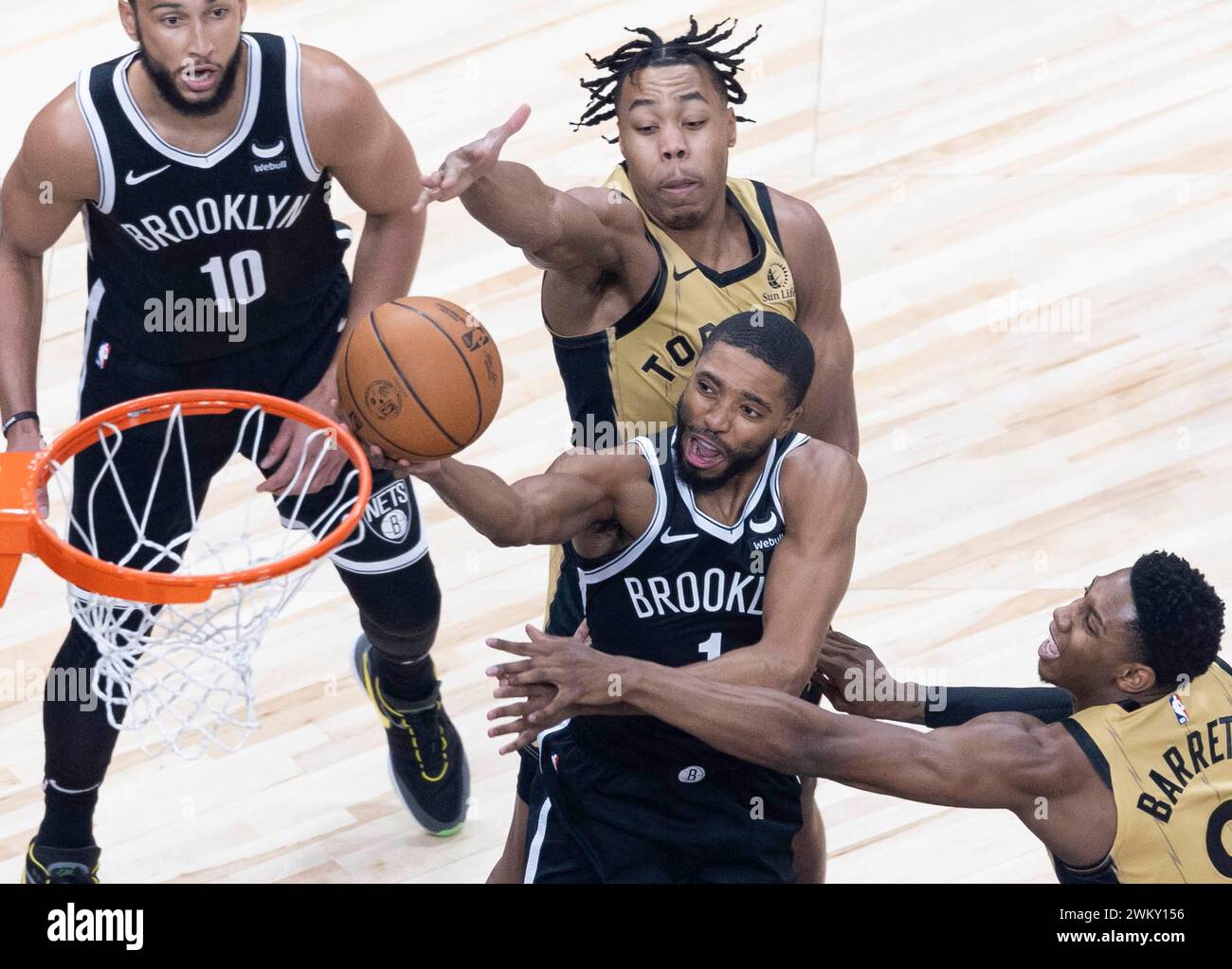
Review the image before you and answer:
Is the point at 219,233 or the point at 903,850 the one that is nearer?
the point at 219,233

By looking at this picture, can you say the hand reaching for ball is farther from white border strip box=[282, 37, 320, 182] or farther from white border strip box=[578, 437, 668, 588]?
white border strip box=[282, 37, 320, 182]

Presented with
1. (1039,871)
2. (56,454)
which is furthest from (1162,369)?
(56,454)

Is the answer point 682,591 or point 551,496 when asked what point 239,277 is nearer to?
point 551,496

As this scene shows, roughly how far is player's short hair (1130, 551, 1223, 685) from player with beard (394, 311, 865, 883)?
58cm

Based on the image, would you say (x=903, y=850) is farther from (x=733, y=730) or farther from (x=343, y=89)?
(x=343, y=89)

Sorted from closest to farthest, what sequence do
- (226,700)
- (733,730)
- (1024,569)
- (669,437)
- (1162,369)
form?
(733,730)
(669,437)
(226,700)
(1024,569)
(1162,369)

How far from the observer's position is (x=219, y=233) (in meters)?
4.16

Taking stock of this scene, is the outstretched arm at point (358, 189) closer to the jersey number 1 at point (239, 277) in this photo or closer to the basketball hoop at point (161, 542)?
the basketball hoop at point (161, 542)

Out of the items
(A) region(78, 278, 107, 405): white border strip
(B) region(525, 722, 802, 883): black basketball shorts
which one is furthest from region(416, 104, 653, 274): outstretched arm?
(B) region(525, 722, 802, 883): black basketball shorts

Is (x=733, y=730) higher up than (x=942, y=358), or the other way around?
(x=733, y=730)

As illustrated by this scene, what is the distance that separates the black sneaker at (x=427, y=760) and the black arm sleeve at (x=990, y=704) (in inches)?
47.5

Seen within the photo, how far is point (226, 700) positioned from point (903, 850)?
166 centimetres

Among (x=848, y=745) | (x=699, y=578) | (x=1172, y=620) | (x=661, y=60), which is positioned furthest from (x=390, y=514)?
(x=1172, y=620)

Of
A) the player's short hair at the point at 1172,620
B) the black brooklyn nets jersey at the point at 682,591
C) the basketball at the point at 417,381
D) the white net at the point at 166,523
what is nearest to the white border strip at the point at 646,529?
the black brooklyn nets jersey at the point at 682,591
